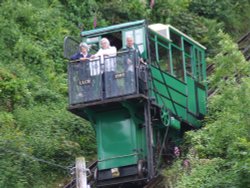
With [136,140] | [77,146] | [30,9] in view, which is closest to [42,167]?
[77,146]

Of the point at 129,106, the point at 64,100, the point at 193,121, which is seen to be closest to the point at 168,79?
the point at 193,121

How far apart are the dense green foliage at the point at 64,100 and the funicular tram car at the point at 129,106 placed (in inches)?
24.9

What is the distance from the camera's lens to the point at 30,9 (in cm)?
2705

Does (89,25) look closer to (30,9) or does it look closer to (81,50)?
(30,9)

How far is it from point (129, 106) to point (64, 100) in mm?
5506

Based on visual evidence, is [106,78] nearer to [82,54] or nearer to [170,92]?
[82,54]

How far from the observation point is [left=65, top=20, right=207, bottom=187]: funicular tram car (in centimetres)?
1775

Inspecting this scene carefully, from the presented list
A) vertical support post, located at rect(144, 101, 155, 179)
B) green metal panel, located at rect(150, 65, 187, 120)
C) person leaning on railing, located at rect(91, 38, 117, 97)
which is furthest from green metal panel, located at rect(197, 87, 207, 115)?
person leaning on railing, located at rect(91, 38, 117, 97)

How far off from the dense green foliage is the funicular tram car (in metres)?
0.63

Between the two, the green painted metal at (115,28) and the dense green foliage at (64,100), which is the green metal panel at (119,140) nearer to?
the dense green foliage at (64,100)

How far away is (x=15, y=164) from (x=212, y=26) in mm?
15504

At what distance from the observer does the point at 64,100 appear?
75.7 ft

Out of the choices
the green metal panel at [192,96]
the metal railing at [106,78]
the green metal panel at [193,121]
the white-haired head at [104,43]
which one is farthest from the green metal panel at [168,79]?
the white-haired head at [104,43]

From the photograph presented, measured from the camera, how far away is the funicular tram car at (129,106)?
17750 millimetres
